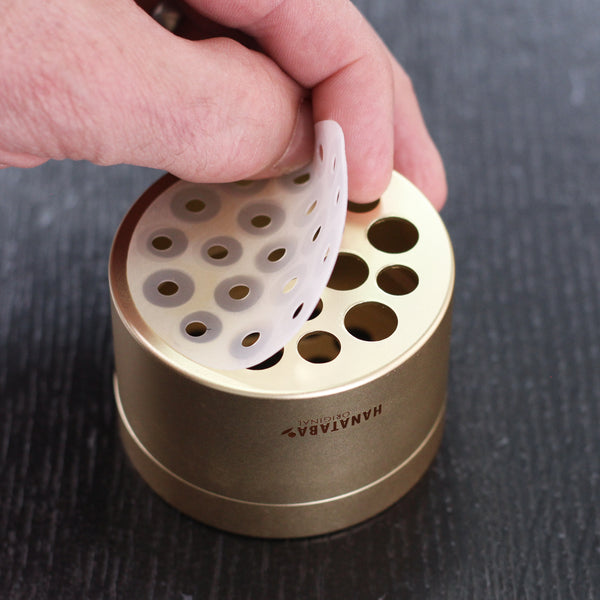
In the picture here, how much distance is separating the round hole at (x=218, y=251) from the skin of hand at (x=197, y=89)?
0.03 metres

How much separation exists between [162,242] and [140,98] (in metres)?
0.09

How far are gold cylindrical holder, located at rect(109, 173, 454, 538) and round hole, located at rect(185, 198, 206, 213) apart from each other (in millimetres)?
15

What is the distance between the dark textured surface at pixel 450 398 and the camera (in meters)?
0.43

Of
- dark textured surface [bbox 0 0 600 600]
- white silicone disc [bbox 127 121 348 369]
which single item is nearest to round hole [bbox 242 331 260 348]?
white silicone disc [bbox 127 121 348 369]

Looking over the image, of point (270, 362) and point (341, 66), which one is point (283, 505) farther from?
point (341, 66)

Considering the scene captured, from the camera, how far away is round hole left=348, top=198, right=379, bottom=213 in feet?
1.47

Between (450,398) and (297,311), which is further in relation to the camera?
(450,398)

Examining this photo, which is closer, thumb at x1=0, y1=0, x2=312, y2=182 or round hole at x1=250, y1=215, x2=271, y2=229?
thumb at x1=0, y1=0, x2=312, y2=182

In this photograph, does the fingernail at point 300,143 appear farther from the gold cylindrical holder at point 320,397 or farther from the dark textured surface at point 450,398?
the dark textured surface at point 450,398

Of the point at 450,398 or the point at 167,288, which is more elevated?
the point at 167,288

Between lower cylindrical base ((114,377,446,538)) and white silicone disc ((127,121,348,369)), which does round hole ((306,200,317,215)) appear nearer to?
white silicone disc ((127,121,348,369))

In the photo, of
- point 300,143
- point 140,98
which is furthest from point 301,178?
point 140,98

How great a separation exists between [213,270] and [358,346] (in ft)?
0.26

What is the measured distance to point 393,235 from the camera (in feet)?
1.48
